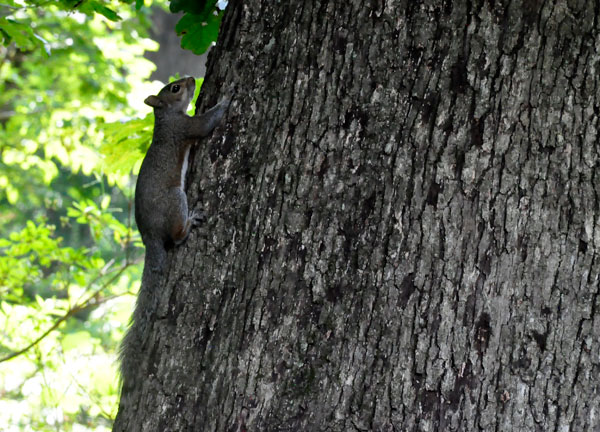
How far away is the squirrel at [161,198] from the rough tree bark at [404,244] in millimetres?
125

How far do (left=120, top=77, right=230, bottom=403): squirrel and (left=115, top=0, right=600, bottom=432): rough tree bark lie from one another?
13cm

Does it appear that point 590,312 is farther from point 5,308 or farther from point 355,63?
point 5,308

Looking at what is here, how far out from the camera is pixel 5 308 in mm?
3807

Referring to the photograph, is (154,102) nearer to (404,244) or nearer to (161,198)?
(161,198)

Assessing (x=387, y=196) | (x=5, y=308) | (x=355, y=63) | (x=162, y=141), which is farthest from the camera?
(x=5, y=308)

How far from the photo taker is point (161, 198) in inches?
83.6

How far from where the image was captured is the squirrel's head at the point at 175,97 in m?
2.67

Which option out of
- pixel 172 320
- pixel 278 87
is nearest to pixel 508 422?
pixel 172 320

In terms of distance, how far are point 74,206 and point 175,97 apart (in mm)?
2538

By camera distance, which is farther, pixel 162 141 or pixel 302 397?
pixel 162 141

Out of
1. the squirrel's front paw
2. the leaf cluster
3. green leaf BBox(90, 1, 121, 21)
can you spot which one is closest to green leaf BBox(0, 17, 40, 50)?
green leaf BBox(90, 1, 121, 21)

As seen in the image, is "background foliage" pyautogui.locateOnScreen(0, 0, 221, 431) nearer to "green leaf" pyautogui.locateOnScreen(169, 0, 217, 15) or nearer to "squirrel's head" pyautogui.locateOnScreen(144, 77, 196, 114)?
"green leaf" pyautogui.locateOnScreen(169, 0, 217, 15)

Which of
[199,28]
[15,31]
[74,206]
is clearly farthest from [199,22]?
[74,206]

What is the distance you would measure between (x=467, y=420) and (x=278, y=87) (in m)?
0.88
